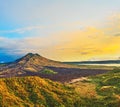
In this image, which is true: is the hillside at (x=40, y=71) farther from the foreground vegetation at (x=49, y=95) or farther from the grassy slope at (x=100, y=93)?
the foreground vegetation at (x=49, y=95)

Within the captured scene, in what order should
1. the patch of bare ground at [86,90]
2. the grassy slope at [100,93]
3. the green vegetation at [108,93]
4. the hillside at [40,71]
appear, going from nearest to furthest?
the green vegetation at [108,93], the grassy slope at [100,93], the patch of bare ground at [86,90], the hillside at [40,71]

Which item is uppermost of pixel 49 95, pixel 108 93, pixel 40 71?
pixel 40 71

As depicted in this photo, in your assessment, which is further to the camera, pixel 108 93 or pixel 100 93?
pixel 100 93

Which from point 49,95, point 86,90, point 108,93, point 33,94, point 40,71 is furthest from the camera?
point 40,71

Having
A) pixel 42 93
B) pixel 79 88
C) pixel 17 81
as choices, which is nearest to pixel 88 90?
pixel 79 88

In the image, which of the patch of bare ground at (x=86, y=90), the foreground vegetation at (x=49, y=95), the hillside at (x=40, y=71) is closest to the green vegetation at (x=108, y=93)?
the foreground vegetation at (x=49, y=95)

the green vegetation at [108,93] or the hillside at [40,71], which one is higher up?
the hillside at [40,71]

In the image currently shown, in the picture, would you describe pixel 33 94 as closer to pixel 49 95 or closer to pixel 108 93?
pixel 49 95

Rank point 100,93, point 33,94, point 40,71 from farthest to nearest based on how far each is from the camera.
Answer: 1. point 40,71
2. point 100,93
3. point 33,94

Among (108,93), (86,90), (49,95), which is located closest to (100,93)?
(108,93)

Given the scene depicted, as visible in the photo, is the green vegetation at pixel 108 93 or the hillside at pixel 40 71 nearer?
the green vegetation at pixel 108 93

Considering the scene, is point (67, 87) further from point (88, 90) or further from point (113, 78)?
point (113, 78)

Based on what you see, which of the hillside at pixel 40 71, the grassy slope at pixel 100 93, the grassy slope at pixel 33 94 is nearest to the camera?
the grassy slope at pixel 33 94

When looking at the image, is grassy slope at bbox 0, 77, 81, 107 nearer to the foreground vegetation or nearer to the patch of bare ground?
the foreground vegetation
